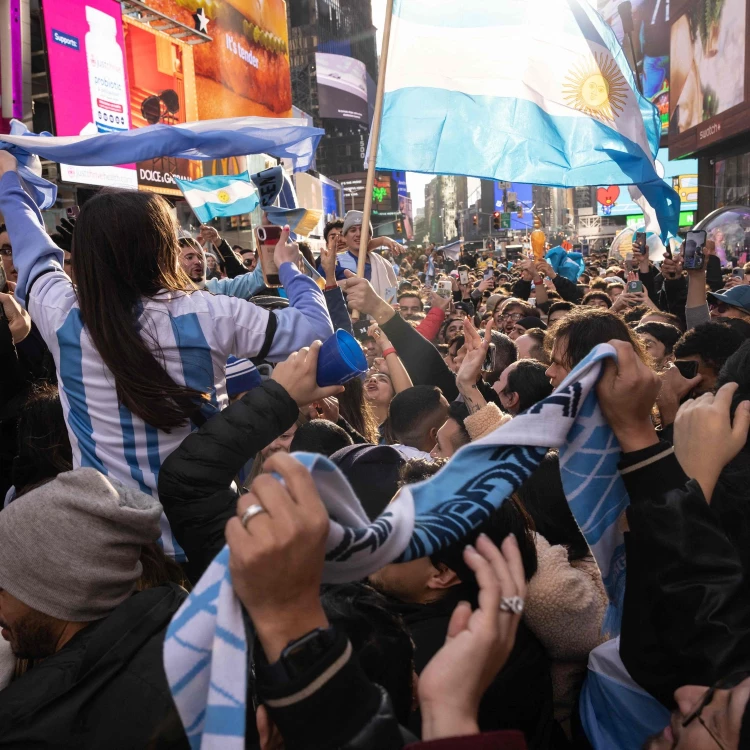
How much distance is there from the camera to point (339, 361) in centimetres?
173

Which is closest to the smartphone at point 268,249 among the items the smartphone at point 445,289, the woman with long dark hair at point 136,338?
the woman with long dark hair at point 136,338

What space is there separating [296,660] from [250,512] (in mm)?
194

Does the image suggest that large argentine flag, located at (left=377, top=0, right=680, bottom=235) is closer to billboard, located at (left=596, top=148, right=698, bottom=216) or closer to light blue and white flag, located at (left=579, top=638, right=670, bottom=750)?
light blue and white flag, located at (left=579, top=638, right=670, bottom=750)

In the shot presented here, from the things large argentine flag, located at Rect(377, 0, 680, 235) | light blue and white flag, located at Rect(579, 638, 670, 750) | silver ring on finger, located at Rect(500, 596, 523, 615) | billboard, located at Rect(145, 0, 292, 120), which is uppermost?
billboard, located at Rect(145, 0, 292, 120)

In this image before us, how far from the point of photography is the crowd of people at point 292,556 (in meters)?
0.98

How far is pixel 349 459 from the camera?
2.20 meters

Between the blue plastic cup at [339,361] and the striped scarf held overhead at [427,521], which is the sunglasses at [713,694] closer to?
the striped scarf held overhead at [427,521]

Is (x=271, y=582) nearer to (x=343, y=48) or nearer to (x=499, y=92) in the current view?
(x=499, y=92)

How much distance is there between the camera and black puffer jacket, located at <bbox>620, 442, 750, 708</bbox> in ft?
4.14

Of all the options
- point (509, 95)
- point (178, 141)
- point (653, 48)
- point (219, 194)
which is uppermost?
point (653, 48)

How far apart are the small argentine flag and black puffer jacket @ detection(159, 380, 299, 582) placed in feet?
21.6

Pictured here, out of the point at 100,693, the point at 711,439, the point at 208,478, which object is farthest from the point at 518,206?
the point at 100,693

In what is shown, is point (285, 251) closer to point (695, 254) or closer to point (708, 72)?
point (695, 254)

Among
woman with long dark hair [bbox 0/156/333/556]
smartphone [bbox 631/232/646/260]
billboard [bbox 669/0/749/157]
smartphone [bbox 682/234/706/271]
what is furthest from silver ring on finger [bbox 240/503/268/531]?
billboard [bbox 669/0/749/157]
